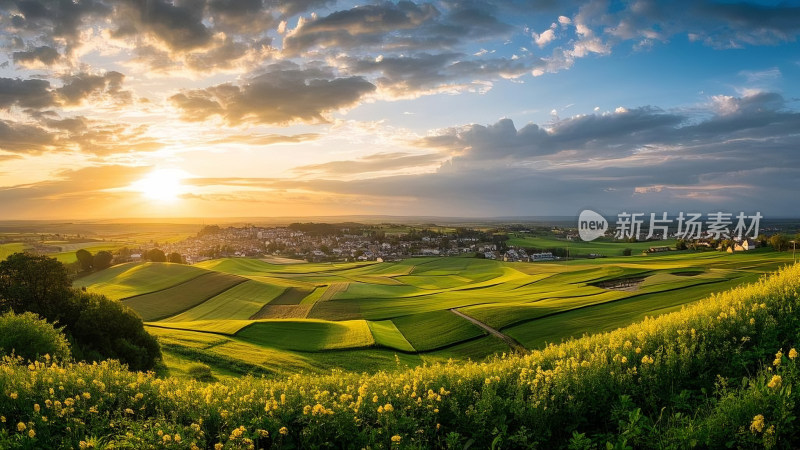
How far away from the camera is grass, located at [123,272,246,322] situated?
59.2m

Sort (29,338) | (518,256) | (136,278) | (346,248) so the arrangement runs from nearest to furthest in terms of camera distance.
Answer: (29,338) → (136,278) → (518,256) → (346,248)

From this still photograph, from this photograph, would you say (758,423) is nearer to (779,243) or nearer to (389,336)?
(389,336)

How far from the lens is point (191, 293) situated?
6906cm

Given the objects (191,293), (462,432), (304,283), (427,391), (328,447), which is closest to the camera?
(328,447)

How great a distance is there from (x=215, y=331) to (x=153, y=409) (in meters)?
39.5

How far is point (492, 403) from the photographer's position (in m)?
Result: 6.61

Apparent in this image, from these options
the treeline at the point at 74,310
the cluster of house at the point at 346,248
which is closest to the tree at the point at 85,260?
the cluster of house at the point at 346,248

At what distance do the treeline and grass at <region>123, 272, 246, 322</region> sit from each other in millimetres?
24289

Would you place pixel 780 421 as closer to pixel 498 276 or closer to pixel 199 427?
pixel 199 427

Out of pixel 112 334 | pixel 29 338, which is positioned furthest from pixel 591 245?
pixel 29 338

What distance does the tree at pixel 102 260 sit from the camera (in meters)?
94.0

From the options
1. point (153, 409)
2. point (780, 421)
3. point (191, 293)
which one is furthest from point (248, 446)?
point (191, 293)

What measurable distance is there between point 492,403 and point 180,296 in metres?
70.8

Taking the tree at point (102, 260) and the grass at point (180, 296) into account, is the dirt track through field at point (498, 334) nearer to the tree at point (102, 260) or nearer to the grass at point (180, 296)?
the grass at point (180, 296)
